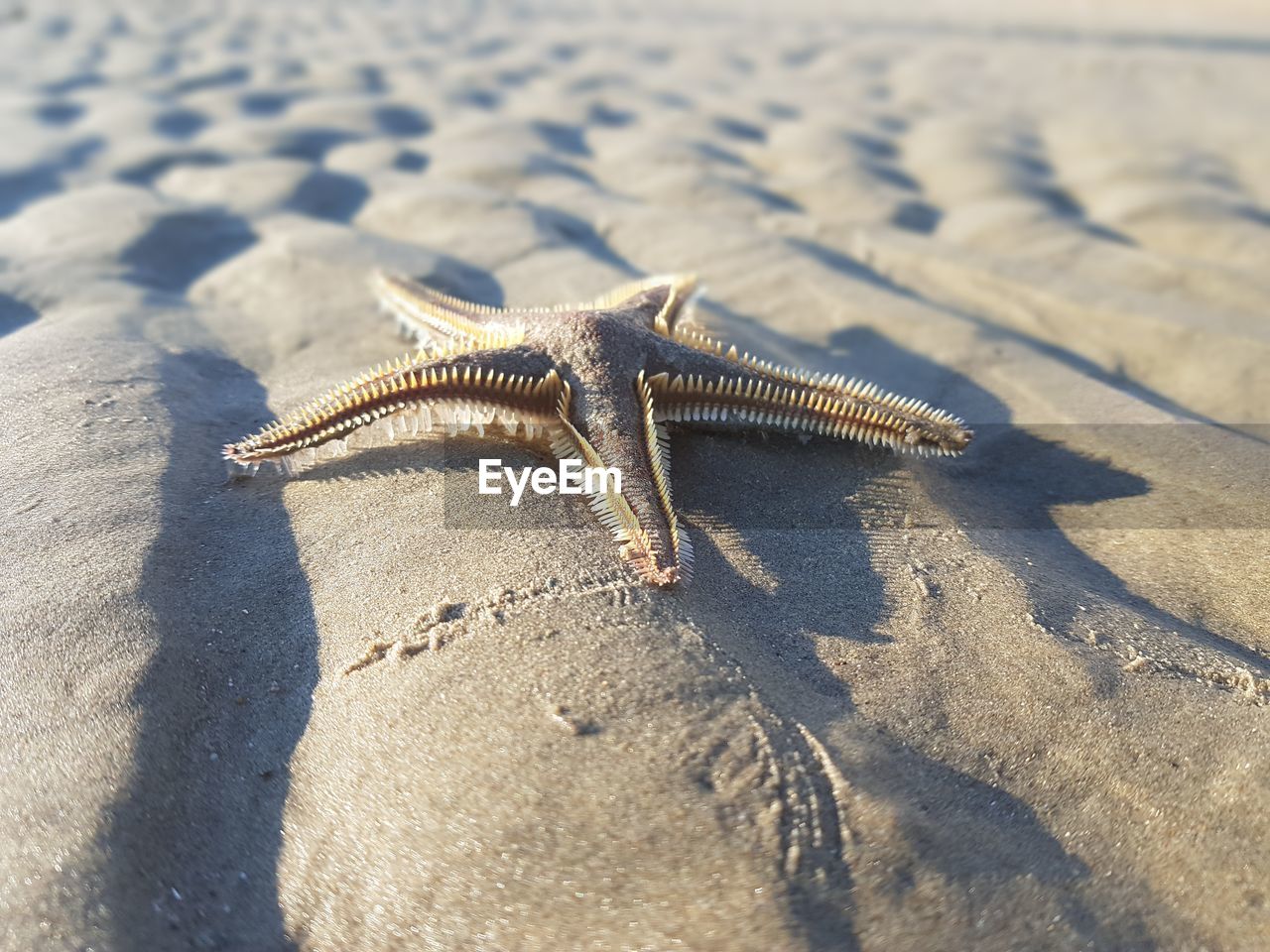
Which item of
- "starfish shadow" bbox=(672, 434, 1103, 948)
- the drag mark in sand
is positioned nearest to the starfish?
"starfish shadow" bbox=(672, 434, 1103, 948)

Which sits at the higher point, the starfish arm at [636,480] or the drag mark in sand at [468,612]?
the starfish arm at [636,480]

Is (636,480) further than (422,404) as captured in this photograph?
No

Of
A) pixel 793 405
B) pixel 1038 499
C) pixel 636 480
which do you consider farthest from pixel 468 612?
pixel 1038 499

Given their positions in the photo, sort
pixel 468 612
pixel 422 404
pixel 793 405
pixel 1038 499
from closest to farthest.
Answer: pixel 468 612 < pixel 422 404 < pixel 793 405 < pixel 1038 499

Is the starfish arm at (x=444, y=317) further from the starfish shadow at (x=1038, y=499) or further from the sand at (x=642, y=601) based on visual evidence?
the starfish shadow at (x=1038, y=499)

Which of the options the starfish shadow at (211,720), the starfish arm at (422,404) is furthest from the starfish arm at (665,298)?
the starfish shadow at (211,720)

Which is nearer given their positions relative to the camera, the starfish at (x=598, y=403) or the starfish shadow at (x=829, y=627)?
the starfish shadow at (x=829, y=627)

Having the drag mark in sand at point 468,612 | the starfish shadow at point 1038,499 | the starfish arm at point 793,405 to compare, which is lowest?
the starfish shadow at point 1038,499

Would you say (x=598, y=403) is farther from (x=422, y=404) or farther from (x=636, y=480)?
(x=422, y=404)
